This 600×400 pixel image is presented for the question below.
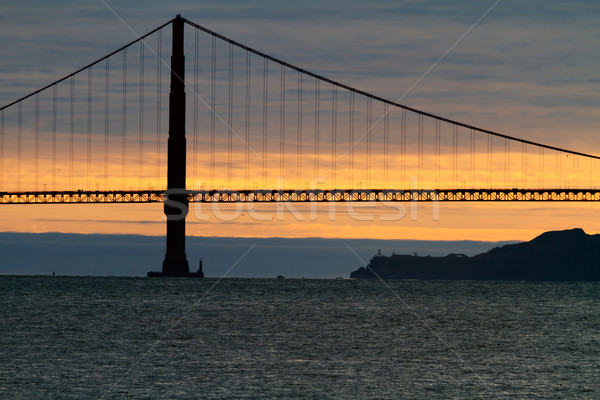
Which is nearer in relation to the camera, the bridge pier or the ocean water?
the ocean water

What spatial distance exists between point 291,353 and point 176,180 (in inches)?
2405

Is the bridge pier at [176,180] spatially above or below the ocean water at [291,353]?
above

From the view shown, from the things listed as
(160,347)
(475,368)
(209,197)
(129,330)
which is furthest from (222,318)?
(209,197)

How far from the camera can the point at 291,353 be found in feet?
148

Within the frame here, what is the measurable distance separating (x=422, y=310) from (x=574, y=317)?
1171 centimetres

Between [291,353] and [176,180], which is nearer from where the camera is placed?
[291,353]

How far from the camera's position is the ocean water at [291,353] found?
35375 mm

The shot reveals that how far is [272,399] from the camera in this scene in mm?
33188

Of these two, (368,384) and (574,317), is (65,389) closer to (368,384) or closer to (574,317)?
(368,384)

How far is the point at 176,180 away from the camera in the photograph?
10412 cm

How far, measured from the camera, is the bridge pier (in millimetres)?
104188

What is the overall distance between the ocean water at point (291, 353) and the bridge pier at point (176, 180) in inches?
1073

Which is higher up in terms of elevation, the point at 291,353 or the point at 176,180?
the point at 176,180

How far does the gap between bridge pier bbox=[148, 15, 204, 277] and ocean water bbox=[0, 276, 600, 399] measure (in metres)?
27.2
